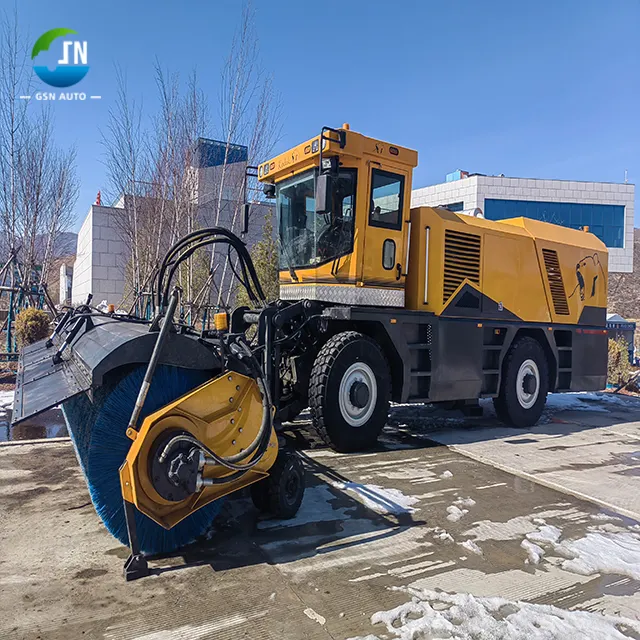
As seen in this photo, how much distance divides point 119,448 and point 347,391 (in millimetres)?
3008

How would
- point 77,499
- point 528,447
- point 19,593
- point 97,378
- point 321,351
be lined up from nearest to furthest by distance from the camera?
point 19,593 < point 97,378 < point 77,499 < point 321,351 < point 528,447

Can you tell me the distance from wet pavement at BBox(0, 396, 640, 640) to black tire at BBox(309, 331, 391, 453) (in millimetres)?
333

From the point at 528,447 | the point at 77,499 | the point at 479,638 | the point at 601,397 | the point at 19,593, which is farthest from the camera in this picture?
the point at 601,397

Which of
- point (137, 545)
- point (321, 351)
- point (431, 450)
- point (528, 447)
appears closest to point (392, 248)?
point (321, 351)

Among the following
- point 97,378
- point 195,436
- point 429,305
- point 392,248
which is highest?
point 392,248

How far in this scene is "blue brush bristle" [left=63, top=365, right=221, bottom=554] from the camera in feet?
10.2

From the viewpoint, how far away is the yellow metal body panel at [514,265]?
21.9 feet

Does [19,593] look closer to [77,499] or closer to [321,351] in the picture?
[77,499]

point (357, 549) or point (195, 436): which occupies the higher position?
point (195, 436)

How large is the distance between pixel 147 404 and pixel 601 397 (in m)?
10.2

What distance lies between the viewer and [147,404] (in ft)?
10.2

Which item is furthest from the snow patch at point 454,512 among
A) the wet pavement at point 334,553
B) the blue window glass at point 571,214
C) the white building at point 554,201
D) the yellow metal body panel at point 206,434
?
the blue window glass at point 571,214

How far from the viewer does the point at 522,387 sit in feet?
25.4

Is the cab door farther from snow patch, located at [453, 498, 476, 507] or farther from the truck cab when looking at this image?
snow patch, located at [453, 498, 476, 507]
